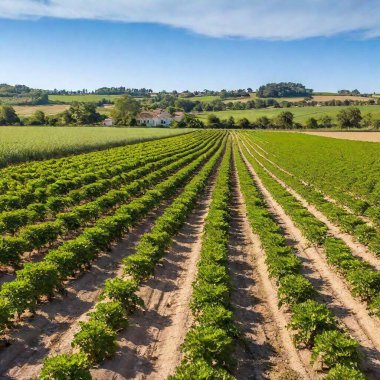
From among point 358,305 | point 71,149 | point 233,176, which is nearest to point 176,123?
point 71,149

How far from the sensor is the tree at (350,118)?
13825 cm

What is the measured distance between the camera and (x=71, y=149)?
4822 centimetres

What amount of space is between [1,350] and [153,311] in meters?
4.26

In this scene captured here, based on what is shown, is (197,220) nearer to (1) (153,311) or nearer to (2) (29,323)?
(1) (153,311)

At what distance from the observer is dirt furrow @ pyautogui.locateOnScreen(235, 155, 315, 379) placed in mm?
8797

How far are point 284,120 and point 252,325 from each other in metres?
158

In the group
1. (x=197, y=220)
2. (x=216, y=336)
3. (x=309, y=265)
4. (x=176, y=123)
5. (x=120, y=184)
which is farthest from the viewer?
(x=176, y=123)

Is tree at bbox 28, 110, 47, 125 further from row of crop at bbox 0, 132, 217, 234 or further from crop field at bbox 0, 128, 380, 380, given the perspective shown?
crop field at bbox 0, 128, 380, 380

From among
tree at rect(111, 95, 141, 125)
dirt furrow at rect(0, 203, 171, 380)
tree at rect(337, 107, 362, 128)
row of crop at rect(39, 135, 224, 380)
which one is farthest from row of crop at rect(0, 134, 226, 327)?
tree at rect(337, 107, 362, 128)

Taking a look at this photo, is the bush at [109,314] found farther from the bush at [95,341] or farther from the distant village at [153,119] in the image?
the distant village at [153,119]

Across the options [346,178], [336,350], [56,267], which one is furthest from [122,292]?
[346,178]

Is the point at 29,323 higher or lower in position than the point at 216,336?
lower

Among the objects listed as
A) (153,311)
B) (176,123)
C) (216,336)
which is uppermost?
(176,123)

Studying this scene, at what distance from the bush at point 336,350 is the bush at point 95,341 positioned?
4806 mm
